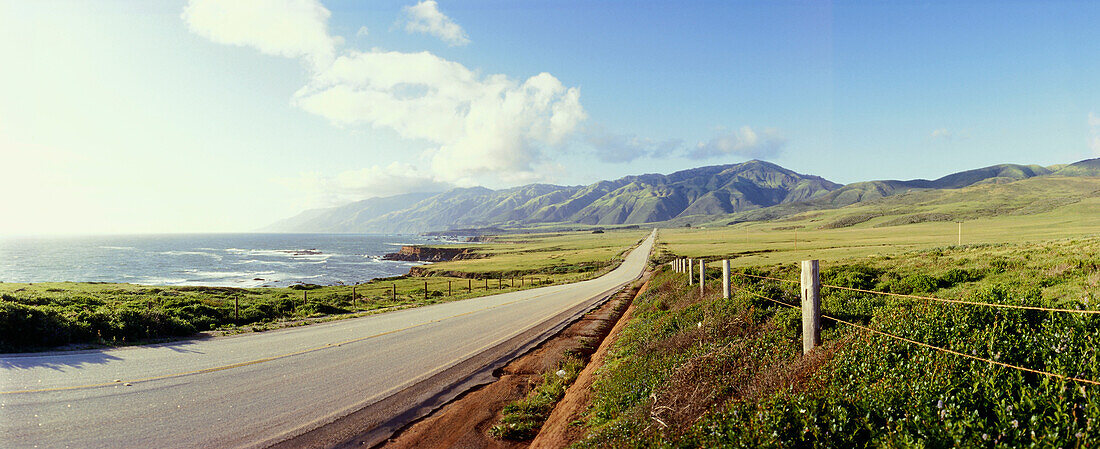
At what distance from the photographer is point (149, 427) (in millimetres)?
7082

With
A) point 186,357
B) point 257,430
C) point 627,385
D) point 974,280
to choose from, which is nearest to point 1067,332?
point 627,385

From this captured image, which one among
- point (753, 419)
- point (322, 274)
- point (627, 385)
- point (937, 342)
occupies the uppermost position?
point (937, 342)

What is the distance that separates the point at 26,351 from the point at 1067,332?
19.6 metres

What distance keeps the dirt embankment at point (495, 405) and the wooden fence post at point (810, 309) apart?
353 centimetres

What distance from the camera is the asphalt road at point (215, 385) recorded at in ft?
22.7

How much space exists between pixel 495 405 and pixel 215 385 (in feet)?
18.6

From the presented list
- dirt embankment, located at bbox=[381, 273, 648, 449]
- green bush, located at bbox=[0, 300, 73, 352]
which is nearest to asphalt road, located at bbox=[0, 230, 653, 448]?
dirt embankment, located at bbox=[381, 273, 648, 449]

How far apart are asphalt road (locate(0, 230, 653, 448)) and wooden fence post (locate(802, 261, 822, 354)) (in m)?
7.49

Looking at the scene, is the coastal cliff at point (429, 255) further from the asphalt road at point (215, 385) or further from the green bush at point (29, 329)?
the asphalt road at point (215, 385)

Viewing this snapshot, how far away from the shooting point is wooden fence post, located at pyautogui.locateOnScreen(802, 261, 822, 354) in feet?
21.2

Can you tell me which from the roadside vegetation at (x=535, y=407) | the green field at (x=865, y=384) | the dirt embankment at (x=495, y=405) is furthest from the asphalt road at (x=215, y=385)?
the green field at (x=865, y=384)

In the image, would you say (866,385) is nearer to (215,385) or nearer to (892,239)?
(215,385)

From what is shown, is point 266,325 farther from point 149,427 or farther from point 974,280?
point 974,280

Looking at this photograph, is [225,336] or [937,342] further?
[225,336]
